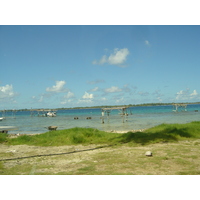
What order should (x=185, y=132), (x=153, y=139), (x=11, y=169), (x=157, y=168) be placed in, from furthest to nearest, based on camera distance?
(x=185, y=132) < (x=153, y=139) < (x=11, y=169) < (x=157, y=168)

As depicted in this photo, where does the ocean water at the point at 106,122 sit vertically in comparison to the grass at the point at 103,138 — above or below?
below

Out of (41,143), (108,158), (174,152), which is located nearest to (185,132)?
(174,152)

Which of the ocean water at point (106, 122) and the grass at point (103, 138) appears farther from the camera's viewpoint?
the ocean water at point (106, 122)

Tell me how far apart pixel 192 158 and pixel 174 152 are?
1128 mm

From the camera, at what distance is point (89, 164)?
7.11 m

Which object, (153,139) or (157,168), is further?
(153,139)

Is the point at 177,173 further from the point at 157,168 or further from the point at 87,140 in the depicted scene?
the point at 87,140

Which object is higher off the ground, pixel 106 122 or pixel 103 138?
pixel 103 138

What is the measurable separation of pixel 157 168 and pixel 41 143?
811cm

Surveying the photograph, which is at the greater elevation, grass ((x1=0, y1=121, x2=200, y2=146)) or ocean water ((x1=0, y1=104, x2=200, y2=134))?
grass ((x1=0, y1=121, x2=200, y2=146))

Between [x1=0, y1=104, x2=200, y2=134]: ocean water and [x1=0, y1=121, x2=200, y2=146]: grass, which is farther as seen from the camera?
[x1=0, y1=104, x2=200, y2=134]: ocean water

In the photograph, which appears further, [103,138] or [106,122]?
[106,122]

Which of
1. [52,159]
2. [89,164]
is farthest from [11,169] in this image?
[89,164]

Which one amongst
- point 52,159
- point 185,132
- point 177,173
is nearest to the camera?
point 177,173
